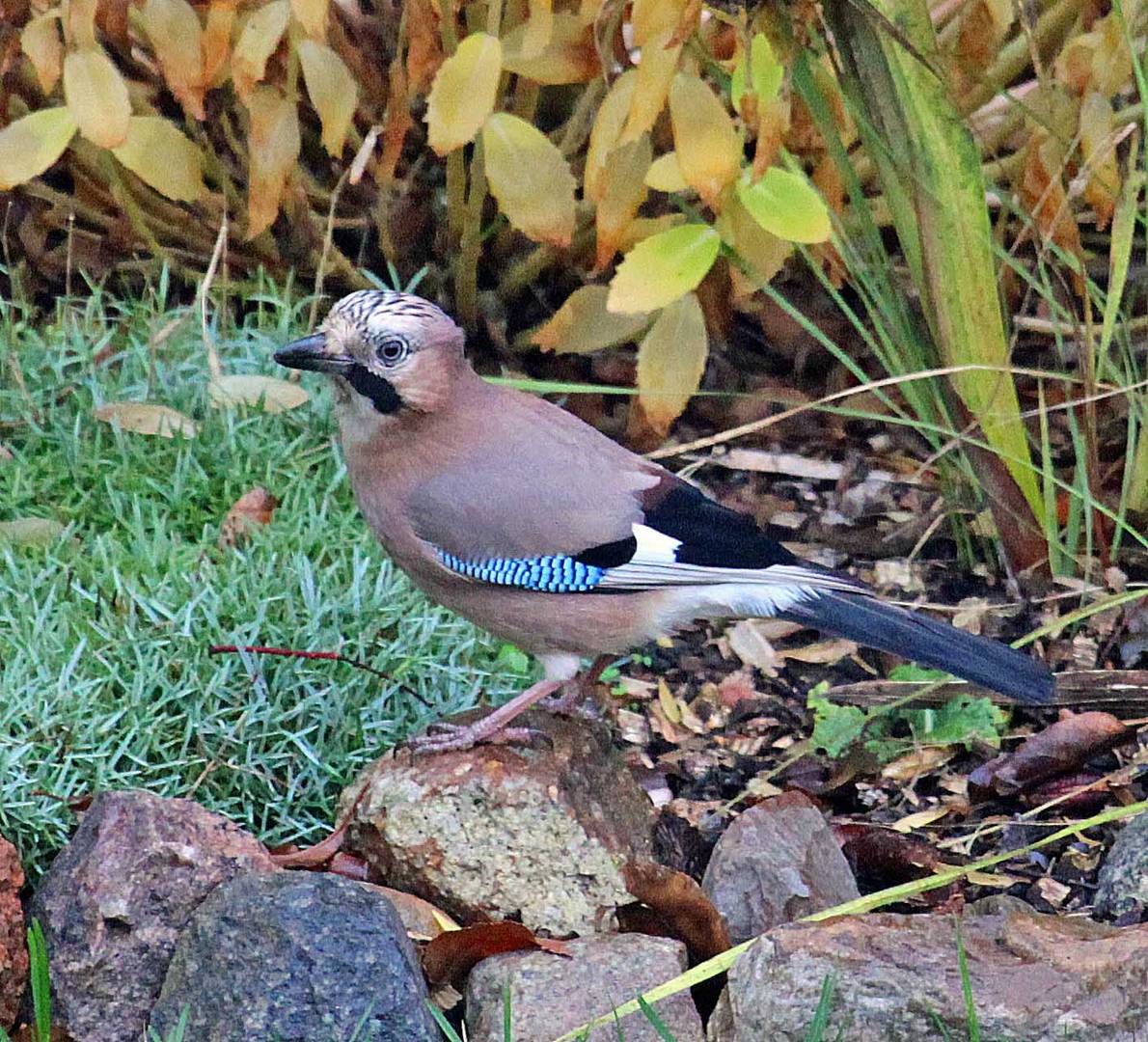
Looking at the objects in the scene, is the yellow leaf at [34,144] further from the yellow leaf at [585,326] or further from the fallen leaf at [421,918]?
the fallen leaf at [421,918]

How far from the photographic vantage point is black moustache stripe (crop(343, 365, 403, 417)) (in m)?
3.66

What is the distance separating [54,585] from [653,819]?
129 centimetres

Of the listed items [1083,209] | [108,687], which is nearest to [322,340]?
[108,687]

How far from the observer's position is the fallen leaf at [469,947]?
10.4 ft

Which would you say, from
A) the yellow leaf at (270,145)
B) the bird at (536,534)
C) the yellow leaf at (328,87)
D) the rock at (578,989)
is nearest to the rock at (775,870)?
the rock at (578,989)

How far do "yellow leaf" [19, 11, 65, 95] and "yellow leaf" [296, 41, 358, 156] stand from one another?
0.52m

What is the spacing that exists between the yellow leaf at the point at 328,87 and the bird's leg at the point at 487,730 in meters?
1.34

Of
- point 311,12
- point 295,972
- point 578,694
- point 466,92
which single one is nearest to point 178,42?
point 311,12

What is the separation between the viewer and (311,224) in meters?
5.38

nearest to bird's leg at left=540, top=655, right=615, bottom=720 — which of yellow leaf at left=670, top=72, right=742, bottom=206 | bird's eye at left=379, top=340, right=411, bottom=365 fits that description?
bird's eye at left=379, top=340, right=411, bottom=365

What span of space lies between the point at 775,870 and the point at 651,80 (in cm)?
146

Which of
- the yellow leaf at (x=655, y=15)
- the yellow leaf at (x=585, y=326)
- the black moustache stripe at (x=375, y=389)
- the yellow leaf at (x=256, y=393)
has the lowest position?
the yellow leaf at (x=256, y=393)

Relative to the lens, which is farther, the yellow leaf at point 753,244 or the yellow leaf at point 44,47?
the yellow leaf at point 753,244

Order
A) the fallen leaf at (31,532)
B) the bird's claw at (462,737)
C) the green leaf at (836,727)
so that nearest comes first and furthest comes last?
the bird's claw at (462,737) → the green leaf at (836,727) → the fallen leaf at (31,532)
